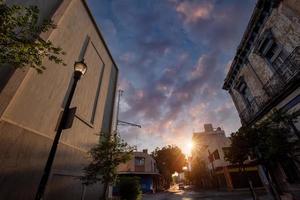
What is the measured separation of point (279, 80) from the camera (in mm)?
11070

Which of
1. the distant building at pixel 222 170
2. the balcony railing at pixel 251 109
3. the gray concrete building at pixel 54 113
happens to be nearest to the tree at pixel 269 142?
the balcony railing at pixel 251 109

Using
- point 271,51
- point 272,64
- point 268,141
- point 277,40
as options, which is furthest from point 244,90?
point 268,141

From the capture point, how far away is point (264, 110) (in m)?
12.8

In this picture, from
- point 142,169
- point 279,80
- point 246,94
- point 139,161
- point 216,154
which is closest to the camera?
point 279,80

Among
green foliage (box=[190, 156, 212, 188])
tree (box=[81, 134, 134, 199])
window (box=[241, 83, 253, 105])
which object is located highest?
window (box=[241, 83, 253, 105])

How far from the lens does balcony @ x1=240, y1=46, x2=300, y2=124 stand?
376 inches

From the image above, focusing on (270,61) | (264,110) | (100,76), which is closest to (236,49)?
(270,61)

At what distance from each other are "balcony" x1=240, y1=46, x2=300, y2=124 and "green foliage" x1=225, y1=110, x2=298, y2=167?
1768mm

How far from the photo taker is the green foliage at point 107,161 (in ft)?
30.0

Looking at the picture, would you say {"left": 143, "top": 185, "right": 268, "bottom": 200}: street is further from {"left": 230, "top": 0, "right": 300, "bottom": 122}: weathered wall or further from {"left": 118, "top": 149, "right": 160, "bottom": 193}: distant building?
{"left": 230, "top": 0, "right": 300, "bottom": 122}: weathered wall

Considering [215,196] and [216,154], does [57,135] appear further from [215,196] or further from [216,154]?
[216,154]

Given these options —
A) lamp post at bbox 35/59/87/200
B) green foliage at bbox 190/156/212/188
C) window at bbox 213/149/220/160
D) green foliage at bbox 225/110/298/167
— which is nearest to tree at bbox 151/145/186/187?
green foliage at bbox 190/156/212/188

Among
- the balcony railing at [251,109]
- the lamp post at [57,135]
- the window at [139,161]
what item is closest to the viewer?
the lamp post at [57,135]

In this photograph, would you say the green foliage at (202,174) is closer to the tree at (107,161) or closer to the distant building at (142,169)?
the distant building at (142,169)
